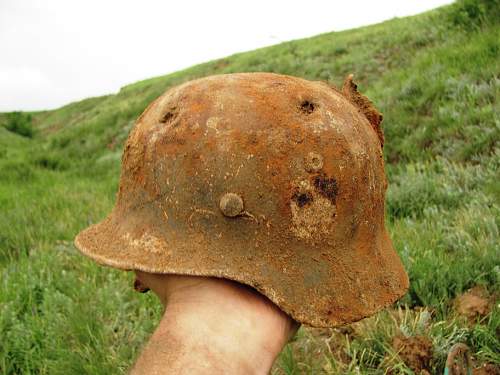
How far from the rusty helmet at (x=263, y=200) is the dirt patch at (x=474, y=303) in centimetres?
126

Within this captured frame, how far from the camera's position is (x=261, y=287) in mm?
1238

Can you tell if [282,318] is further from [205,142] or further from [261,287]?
[205,142]

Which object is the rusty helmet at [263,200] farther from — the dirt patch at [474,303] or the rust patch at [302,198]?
the dirt patch at [474,303]

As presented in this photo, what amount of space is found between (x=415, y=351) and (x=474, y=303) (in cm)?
58

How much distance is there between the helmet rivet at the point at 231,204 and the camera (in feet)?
4.21

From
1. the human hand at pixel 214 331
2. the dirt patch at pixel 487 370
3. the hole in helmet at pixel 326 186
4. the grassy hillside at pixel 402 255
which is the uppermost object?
the hole in helmet at pixel 326 186

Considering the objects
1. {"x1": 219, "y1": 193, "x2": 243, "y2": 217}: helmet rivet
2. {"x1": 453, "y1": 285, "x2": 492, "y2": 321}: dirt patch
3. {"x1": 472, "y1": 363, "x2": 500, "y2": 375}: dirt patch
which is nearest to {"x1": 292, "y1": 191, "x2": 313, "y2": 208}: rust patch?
{"x1": 219, "y1": 193, "x2": 243, "y2": 217}: helmet rivet

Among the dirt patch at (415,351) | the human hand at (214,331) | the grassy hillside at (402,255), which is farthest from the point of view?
the grassy hillside at (402,255)

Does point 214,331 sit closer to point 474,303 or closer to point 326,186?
point 326,186

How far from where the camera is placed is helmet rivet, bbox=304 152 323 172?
51.6 inches

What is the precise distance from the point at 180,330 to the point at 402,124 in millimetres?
5014

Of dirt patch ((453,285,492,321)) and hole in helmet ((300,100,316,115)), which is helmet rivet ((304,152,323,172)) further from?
dirt patch ((453,285,492,321))

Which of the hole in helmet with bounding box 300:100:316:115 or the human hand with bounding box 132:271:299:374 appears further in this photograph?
the hole in helmet with bounding box 300:100:316:115

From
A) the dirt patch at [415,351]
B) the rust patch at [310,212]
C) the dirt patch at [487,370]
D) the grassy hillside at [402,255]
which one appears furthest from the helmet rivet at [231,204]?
the dirt patch at [487,370]
